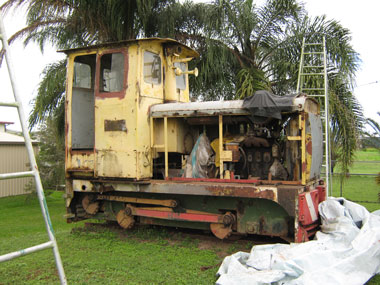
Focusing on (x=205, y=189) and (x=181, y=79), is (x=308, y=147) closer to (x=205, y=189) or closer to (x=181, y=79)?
(x=205, y=189)

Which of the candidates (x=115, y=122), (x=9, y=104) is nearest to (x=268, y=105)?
(x=115, y=122)

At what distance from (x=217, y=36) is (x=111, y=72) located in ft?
13.4

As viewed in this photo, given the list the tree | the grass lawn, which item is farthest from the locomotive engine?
the tree

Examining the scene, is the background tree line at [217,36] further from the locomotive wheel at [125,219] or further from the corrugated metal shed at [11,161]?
the corrugated metal shed at [11,161]

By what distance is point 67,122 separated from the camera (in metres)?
6.78

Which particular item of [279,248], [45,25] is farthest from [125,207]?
[45,25]

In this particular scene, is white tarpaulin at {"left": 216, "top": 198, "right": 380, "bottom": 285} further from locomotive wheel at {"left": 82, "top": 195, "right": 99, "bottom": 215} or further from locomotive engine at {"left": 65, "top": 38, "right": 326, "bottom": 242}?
locomotive wheel at {"left": 82, "top": 195, "right": 99, "bottom": 215}

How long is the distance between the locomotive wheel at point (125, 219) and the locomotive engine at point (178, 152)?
0.7 inches

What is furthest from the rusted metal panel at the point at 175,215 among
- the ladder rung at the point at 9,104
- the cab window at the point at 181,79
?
the ladder rung at the point at 9,104

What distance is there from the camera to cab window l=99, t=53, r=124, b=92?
20.7ft

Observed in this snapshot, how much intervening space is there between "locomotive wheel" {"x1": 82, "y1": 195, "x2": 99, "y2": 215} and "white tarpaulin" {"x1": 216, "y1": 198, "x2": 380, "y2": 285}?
3.00 metres

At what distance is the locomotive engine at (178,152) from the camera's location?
17.6 ft

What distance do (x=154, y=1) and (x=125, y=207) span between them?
523 centimetres

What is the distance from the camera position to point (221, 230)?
5730 millimetres
